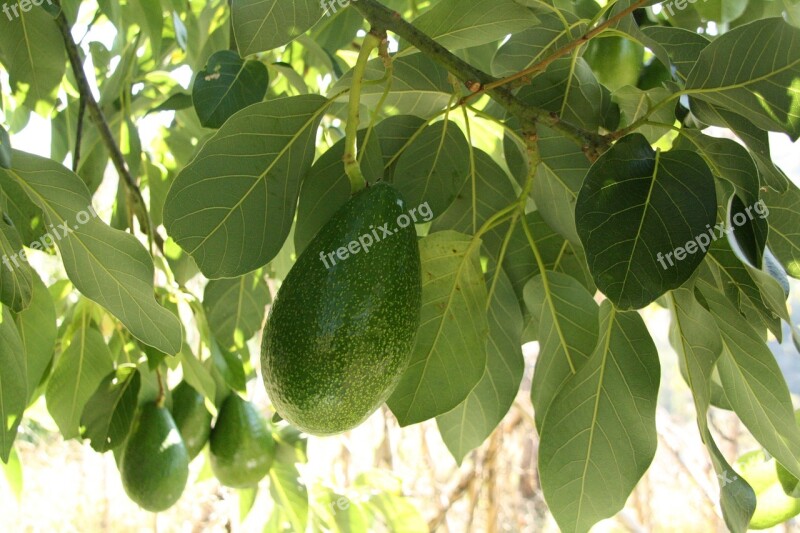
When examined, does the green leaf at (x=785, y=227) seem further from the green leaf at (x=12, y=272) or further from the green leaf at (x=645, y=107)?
the green leaf at (x=12, y=272)

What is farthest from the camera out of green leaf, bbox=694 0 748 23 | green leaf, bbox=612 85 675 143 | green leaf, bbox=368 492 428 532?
green leaf, bbox=368 492 428 532

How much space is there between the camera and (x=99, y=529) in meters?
4.09

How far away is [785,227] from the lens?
2.52 feet

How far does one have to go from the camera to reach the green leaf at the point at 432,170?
2.83 feet

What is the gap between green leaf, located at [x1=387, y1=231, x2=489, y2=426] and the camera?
761 mm

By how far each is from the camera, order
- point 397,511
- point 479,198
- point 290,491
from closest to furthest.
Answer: point 479,198
point 290,491
point 397,511

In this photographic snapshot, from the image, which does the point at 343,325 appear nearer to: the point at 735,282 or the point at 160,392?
the point at 735,282

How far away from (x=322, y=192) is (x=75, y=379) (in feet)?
1.72

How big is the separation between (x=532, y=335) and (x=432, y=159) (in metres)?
0.28

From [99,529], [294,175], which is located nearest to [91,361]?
[294,175]

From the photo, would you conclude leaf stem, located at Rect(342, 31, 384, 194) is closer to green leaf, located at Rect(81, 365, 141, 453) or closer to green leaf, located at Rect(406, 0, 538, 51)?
green leaf, located at Rect(406, 0, 538, 51)

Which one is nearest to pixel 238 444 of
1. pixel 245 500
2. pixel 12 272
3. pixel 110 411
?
pixel 110 411

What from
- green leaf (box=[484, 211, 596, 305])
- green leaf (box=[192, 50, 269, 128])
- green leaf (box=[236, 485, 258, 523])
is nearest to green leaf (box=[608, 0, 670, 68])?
green leaf (box=[484, 211, 596, 305])

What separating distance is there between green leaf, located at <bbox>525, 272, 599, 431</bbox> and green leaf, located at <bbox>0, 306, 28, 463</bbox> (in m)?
0.51
